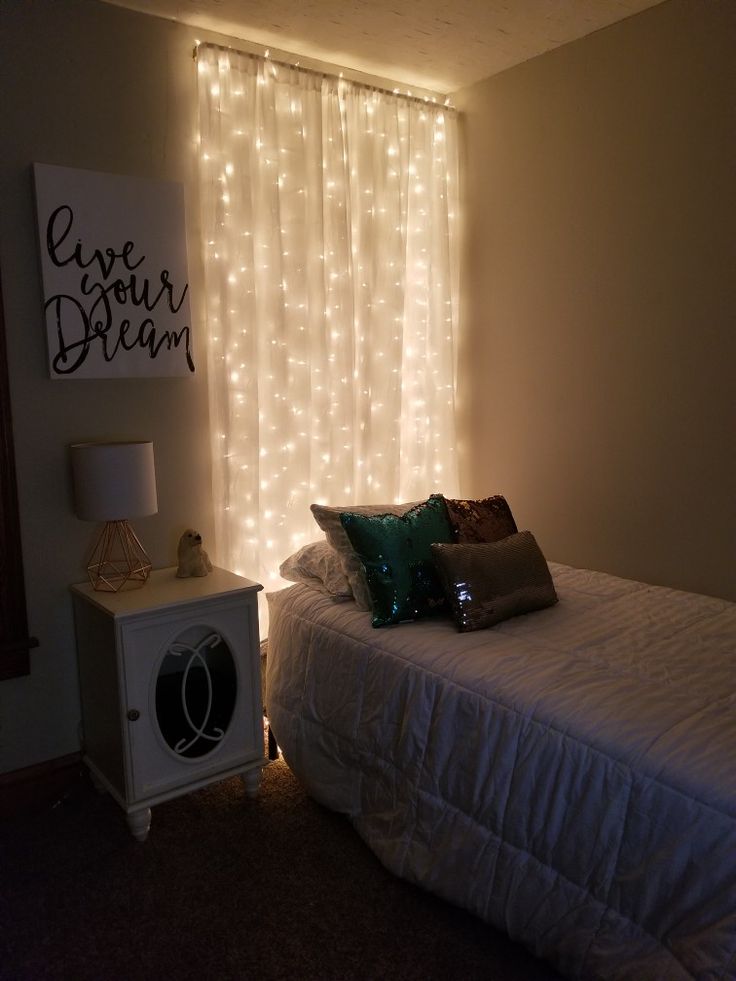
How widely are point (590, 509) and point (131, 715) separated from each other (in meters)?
1.89

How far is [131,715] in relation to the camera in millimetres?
2297

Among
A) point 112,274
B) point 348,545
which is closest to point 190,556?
point 348,545

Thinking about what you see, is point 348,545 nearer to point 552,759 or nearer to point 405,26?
point 552,759

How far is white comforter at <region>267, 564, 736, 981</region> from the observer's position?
1549mm

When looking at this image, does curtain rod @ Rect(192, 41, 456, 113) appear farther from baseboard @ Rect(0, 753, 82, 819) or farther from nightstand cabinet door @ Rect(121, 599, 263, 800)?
baseboard @ Rect(0, 753, 82, 819)

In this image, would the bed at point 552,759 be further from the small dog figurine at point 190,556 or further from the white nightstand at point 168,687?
the small dog figurine at point 190,556

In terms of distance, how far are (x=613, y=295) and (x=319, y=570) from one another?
4.99ft

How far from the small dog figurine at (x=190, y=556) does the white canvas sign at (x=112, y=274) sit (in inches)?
22.5

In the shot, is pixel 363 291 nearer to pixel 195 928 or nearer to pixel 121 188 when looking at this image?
pixel 121 188

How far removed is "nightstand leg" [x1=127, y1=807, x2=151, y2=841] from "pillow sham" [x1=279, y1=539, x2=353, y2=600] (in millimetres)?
868

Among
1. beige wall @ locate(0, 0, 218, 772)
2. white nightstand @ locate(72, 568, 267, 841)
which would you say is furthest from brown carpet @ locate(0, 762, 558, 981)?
beige wall @ locate(0, 0, 218, 772)

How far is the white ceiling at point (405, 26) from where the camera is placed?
2.59m

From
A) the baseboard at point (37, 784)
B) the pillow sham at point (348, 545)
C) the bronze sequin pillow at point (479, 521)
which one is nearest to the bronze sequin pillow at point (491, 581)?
the bronze sequin pillow at point (479, 521)

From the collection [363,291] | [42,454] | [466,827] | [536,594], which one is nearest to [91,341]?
[42,454]
